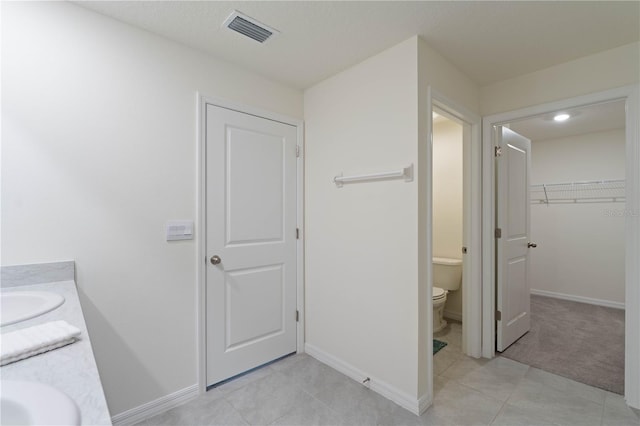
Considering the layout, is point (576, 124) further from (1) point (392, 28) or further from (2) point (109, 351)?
(2) point (109, 351)

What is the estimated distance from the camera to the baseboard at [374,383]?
179cm

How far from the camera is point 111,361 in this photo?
1.62m

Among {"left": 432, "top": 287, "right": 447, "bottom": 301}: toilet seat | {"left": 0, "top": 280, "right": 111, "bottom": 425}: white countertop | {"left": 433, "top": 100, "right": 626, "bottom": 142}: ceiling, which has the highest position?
{"left": 433, "top": 100, "right": 626, "bottom": 142}: ceiling

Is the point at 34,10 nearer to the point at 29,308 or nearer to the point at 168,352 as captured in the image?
the point at 29,308

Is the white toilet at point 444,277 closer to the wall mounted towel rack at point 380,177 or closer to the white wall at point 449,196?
the white wall at point 449,196

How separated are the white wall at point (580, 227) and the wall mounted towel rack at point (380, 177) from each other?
3543 millimetres

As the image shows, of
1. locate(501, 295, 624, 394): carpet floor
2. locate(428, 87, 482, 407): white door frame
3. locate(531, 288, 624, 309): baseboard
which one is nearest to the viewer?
locate(501, 295, 624, 394): carpet floor

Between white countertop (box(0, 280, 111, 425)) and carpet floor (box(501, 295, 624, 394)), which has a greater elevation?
white countertop (box(0, 280, 111, 425))

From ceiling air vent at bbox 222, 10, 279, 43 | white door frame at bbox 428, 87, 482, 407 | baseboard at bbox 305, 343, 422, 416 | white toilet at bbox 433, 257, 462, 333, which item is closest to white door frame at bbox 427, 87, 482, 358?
white door frame at bbox 428, 87, 482, 407

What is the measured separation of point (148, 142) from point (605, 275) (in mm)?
5203

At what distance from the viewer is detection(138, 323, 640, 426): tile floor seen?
1711 millimetres

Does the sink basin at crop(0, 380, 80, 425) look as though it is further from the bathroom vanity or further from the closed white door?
the closed white door

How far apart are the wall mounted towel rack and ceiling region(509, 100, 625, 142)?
192cm

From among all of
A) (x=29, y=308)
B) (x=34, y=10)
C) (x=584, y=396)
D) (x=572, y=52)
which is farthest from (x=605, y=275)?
(x=34, y=10)
